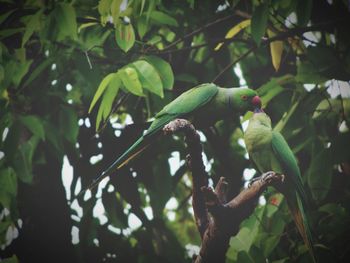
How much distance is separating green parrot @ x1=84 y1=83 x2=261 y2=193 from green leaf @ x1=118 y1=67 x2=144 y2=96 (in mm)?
115

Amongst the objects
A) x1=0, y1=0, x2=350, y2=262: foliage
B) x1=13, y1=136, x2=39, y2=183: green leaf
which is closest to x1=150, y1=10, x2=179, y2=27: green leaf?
x1=0, y1=0, x2=350, y2=262: foliage

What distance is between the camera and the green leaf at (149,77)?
1506 millimetres

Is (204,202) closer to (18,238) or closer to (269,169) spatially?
(269,169)

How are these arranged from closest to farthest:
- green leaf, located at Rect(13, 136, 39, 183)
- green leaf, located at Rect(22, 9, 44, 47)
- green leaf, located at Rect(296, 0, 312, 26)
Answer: green leaf, located at Rect(296, 0, 312, 26) < green leaf, located at Rect(22, 9, 44, 47) < green leaf, located at Rect(13, 136, 39, 183)

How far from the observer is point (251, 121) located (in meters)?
1.53

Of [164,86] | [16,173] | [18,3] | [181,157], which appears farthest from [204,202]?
[18,3]

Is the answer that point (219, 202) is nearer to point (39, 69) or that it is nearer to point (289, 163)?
point (289, 163)

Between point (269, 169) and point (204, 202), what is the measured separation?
0.74ft

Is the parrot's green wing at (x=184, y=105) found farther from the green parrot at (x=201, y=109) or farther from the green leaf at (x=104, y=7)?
the green leaf at (x=104, y=7)

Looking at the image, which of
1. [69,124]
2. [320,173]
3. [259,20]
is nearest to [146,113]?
[69,124]

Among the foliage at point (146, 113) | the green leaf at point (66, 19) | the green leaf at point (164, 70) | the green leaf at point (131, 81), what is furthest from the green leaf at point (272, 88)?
the green leaf at point (66, 19)

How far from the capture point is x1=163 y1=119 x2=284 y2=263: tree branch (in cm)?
147

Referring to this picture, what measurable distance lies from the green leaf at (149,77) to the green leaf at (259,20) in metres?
0.33

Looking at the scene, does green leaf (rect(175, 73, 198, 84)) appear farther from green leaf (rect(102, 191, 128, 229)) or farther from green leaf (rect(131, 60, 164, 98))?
green leaf (rect(102, 191, 128, 229))
